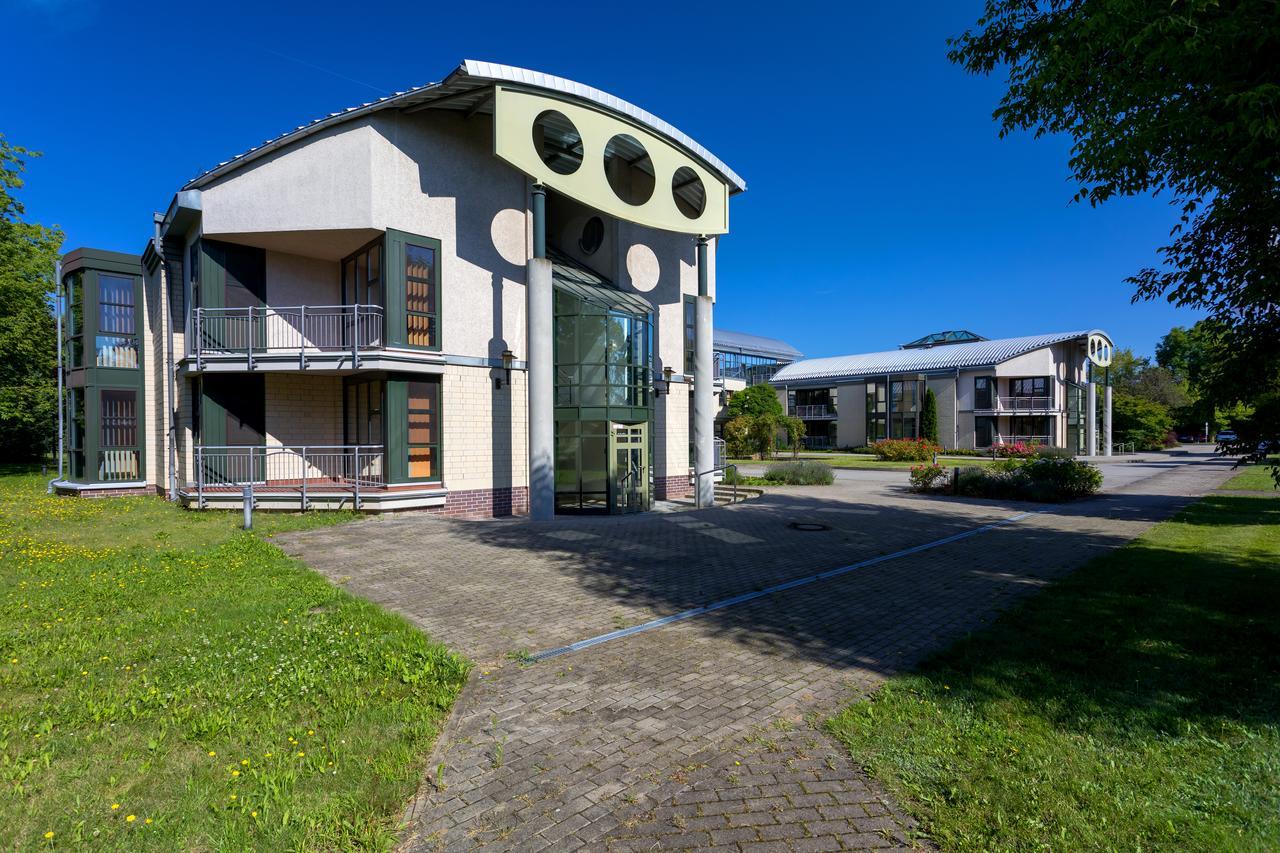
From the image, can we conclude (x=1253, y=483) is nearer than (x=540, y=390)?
No

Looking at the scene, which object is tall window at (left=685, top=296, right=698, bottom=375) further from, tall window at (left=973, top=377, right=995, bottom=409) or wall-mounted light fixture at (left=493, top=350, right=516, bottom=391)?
tall window at (left=973, top=377, right=995, bottom=409)

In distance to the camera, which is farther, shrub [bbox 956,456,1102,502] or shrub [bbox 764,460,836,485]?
shrub [bbox 764,460,836,485]

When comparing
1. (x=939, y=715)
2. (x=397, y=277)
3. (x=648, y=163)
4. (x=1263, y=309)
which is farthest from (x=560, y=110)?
(x=939, y=715)

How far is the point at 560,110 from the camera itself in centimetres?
1487

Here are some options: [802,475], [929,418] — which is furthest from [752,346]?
[802,475]

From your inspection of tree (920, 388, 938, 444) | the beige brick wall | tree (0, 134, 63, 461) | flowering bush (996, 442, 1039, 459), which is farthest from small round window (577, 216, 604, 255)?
tree (920, 388, 938, 444)

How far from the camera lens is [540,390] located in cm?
1476

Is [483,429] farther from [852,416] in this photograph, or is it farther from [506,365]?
[852,416]

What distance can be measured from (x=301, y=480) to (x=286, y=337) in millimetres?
3638

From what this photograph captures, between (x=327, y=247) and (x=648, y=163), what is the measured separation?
29.1 feet

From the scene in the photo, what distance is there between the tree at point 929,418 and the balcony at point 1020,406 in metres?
3.27

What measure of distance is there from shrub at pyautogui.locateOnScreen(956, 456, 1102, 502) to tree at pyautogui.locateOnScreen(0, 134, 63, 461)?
35.2 m

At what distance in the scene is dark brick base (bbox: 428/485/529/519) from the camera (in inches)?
600

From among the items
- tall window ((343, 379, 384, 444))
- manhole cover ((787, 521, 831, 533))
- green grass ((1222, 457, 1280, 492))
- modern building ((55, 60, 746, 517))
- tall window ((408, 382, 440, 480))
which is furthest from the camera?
green grass ((1222, 457, 1280, 492))
